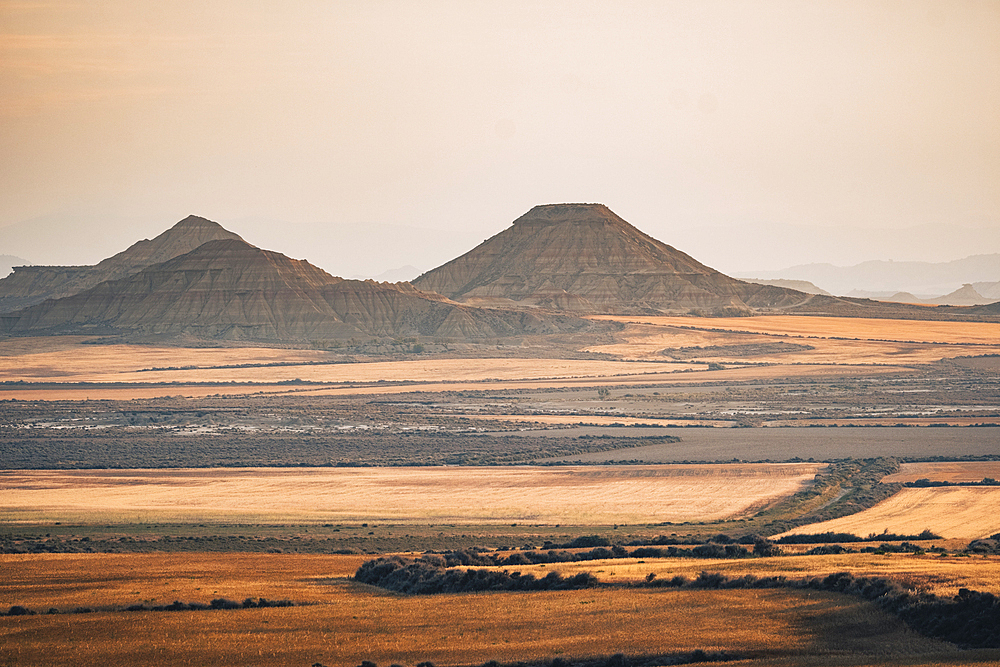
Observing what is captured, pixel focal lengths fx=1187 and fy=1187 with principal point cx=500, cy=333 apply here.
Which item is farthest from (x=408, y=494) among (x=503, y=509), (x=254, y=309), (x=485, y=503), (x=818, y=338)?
(x=254, y=309)

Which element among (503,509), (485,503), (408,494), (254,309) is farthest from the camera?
(254,309)

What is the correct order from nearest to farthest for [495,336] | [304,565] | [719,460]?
[304,565] → [719,460] → [495,336]

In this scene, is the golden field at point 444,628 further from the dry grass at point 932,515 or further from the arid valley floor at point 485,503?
the dry grass at point 932,515

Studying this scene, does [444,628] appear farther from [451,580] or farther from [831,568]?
[831,568]

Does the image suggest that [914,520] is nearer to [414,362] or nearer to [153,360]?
[414,362]

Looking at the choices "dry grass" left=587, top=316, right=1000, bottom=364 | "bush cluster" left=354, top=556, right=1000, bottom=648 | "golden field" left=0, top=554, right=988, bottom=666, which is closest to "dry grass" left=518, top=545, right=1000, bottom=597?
"bush cluster" left=354, top=556, right=1000, bottom=648

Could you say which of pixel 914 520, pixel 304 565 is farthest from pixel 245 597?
pixel 914 520
